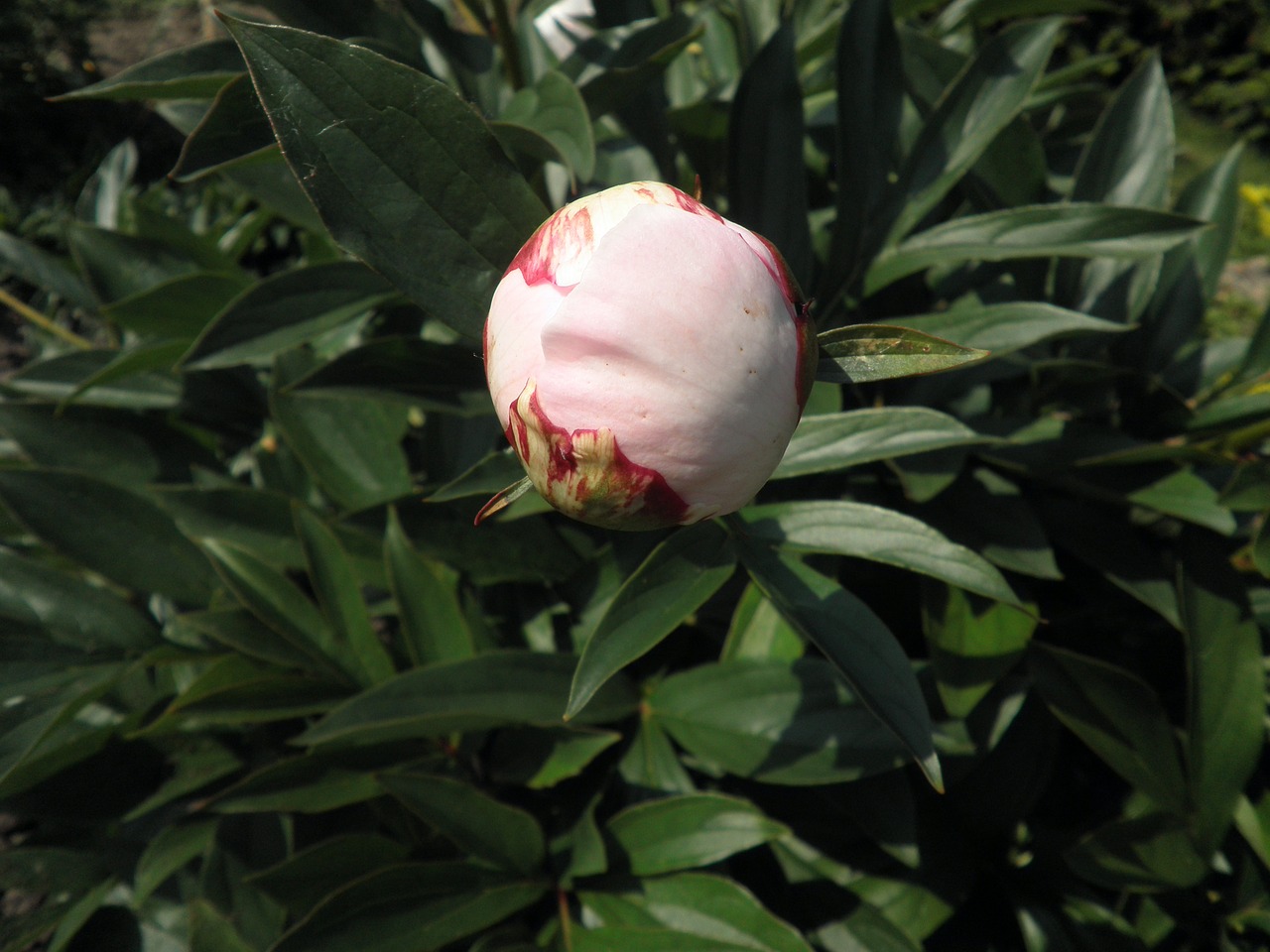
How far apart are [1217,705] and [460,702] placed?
68 centimetres

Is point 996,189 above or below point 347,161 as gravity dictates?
below

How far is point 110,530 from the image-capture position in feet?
2.90

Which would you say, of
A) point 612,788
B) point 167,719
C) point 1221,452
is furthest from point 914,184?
point 167,719

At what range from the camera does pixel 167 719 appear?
2.64 ft

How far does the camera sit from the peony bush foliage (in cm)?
67

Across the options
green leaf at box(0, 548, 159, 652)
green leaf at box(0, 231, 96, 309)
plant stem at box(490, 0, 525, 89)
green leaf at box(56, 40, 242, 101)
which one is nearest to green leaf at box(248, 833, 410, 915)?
green leaf at box(0, 548, 159, 652)

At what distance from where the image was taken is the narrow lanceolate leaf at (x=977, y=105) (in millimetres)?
775

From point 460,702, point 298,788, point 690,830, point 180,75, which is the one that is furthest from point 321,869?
point 180,75

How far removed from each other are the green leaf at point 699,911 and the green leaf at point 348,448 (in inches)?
17.6

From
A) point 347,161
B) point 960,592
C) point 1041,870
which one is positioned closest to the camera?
point 347,161

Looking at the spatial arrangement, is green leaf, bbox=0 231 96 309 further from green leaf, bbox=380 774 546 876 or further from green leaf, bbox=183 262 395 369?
green leaf, bbox=380 774 546 876

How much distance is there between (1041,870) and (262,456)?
957 millimetres

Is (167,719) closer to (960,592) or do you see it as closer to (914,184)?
(960,592)

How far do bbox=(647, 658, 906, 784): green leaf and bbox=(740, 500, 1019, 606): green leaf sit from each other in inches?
8.8
